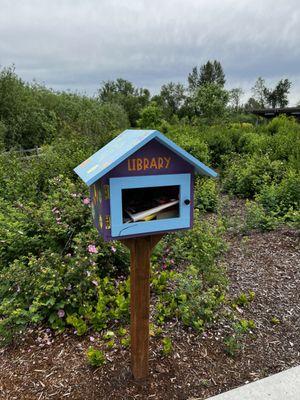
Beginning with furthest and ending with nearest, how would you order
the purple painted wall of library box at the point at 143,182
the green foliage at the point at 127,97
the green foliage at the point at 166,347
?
1. the green foliage at the point at 127,97
2. the green foliage at the point at 166,347
3. the purple painted wall of library box at the point at 143,182

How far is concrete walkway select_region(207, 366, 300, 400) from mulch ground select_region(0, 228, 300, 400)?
0.10 meters

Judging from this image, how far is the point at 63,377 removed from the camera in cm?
196

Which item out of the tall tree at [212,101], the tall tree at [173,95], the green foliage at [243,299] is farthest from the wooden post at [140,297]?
the tall tree at [173,95]

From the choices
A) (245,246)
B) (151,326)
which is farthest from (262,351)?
(245,246)

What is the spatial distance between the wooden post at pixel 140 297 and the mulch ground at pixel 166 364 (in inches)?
5.6

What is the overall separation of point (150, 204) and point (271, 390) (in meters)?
1.26

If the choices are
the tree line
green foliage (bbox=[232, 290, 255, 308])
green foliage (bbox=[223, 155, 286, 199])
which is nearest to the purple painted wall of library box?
green foliage (bbox=[232, 290, 255, 308])

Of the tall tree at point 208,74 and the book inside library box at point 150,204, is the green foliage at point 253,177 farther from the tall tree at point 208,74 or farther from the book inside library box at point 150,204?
the tall tree at point 208,74

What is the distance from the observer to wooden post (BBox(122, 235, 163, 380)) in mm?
1706

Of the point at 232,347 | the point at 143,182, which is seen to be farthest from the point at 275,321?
the point at 143,182

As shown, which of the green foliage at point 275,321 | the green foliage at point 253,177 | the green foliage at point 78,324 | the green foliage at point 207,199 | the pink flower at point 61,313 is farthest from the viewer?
the green foliage at point 253,177

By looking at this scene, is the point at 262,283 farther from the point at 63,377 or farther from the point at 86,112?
the point at 86,112

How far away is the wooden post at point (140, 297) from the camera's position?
171 centimetres

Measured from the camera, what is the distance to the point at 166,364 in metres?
2.06
